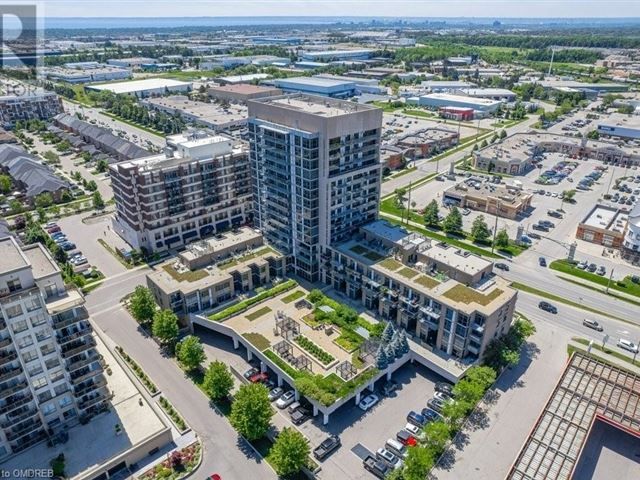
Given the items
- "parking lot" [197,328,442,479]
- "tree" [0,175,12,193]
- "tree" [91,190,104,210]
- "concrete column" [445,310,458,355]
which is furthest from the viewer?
"tree" [0,175,12,193]

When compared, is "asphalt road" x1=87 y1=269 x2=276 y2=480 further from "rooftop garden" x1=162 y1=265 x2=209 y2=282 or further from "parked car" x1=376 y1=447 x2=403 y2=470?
"parked car" x1=376 y1=447 x2=403 y2=470

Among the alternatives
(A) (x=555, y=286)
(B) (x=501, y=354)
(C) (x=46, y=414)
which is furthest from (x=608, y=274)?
(C) (x=46, y=414)

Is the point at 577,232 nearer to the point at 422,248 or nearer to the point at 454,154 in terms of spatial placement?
the point at 422,248

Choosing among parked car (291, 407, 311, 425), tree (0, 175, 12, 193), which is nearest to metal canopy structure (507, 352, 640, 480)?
parked car (291, 407, 311, 425)

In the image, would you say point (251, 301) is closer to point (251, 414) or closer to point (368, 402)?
point (251, 414)

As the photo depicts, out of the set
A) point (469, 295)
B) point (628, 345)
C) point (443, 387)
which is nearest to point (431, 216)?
point (469, 295)
